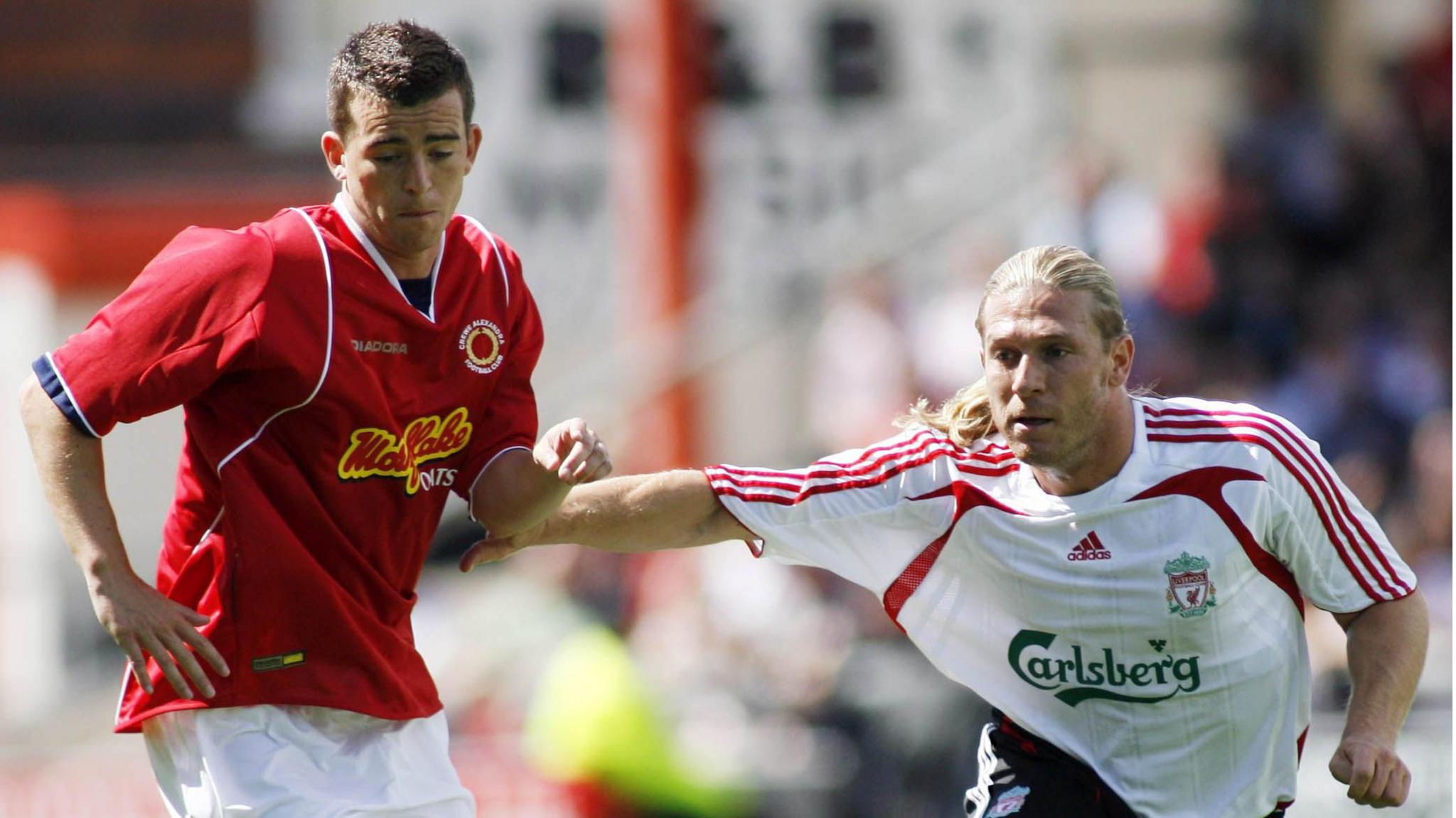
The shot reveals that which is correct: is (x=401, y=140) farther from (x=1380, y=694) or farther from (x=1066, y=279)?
(x=1380, y=694)

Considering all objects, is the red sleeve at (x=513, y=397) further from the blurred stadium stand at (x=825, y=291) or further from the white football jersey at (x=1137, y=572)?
the blurred stadium stand at (x=825, y=291)

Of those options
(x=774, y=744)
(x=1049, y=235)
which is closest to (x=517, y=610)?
(x=774, y=744)

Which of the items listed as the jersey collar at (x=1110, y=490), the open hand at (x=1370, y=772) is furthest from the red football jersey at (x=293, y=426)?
the open hand at (x=1370, y=772)

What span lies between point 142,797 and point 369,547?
19.0 feet

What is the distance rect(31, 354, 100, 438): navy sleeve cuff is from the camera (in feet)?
12.0

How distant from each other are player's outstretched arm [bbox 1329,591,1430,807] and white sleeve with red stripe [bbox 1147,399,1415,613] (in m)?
0.04

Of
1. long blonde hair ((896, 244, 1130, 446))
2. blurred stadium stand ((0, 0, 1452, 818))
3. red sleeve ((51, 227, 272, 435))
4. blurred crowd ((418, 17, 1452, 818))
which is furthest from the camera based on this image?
blurred stadium stand ((0, 0, 1452, 818))

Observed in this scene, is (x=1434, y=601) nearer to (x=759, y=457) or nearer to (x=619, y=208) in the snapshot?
(x=759, y=457)

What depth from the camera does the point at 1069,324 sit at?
397 cm

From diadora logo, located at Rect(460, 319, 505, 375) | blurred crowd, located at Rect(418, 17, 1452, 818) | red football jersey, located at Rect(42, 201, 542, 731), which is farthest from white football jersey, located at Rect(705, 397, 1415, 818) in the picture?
blurred crowd, located at Rect(418, 17, 1452, 818)

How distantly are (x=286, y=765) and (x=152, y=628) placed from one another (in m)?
0.39

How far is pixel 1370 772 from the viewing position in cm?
388

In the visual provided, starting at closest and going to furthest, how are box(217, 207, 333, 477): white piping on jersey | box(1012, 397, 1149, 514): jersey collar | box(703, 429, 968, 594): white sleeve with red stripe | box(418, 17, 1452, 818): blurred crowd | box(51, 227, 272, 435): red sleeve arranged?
box(51, 227, 272, 435): red sleeve < box(217, 207, 333, 477): white piping on jersey < box(1012, 397, 1149, 514): jersey collar < box(703, 429, 968, 594): white sleeve with red stripe < box(418, 17, 1452, 818): blurred crowd

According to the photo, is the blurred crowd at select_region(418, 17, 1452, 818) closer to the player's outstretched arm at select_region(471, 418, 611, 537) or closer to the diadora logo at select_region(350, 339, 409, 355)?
the player's outstretched arm at select_region(471, 418, 611, 537)
